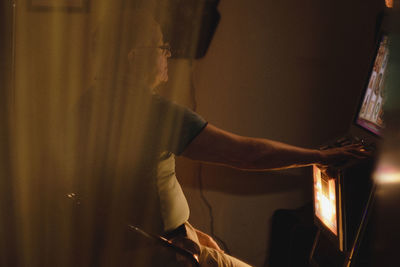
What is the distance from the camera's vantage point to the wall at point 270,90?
2404 mm

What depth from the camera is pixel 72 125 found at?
1.58m

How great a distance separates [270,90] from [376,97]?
943mm

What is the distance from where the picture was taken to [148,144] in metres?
1.48

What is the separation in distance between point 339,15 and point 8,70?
67.9 inches

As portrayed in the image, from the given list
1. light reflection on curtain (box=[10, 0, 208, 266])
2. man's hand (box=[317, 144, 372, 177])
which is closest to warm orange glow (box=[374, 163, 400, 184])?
man's hand (box=[317, 144, 372, 177])

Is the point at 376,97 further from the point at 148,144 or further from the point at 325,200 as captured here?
the point at 148,144

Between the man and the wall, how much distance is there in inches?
35.1

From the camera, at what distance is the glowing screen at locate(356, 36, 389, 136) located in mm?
1520

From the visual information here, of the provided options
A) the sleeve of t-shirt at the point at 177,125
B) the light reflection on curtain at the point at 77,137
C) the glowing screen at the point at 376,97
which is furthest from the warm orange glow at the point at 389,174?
the light reflection on curtain at the point at 77,137

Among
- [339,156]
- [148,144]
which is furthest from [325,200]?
[148,144]

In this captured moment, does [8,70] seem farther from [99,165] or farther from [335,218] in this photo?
[335,218]

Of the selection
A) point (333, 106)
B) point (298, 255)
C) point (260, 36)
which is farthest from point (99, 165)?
point (333, 106)

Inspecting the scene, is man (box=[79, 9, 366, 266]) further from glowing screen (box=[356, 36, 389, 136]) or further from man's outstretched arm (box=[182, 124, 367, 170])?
glowing screen (box=[356, 36, 389, 136])

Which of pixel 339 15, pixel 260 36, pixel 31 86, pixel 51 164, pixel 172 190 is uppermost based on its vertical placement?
pixel 339 15
